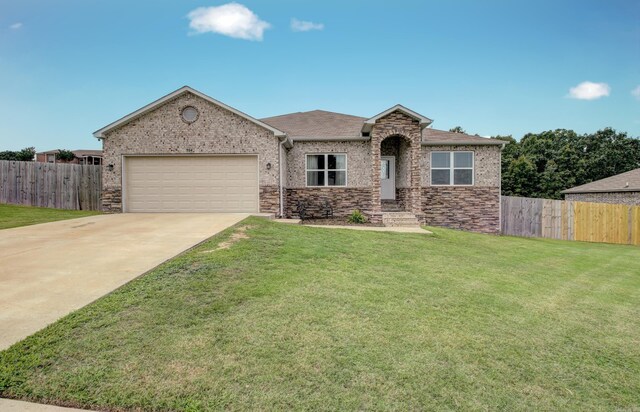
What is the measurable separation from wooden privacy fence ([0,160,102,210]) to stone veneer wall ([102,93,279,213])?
2.42 m

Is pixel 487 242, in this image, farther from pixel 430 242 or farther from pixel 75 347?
pixel 75 347

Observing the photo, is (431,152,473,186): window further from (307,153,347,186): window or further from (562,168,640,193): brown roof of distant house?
(562,168,640,193): brown roof of distant house

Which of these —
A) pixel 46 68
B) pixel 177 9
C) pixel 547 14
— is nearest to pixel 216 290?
pixel 177 9

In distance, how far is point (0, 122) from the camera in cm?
1989

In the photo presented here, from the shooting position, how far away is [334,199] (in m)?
16.9

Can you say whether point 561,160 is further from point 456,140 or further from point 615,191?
point 456,140

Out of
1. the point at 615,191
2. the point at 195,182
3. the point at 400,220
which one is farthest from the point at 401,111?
the point at 615,191

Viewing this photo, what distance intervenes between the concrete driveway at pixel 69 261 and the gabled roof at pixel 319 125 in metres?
7.91

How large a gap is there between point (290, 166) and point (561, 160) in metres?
34.3

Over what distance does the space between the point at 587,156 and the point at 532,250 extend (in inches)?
1524

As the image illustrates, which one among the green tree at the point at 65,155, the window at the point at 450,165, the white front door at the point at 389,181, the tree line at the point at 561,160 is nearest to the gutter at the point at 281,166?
the white front door at the point at 389,181

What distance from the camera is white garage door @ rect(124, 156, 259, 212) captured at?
14.8 metres

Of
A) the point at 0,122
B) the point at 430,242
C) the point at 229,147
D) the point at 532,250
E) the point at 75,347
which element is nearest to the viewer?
the point at 75,347

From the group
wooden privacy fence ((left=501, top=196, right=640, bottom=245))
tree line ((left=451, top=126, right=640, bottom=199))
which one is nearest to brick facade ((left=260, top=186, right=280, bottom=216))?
wooden privacy fence ((left=501, top=196, right=640, bottom=245))
